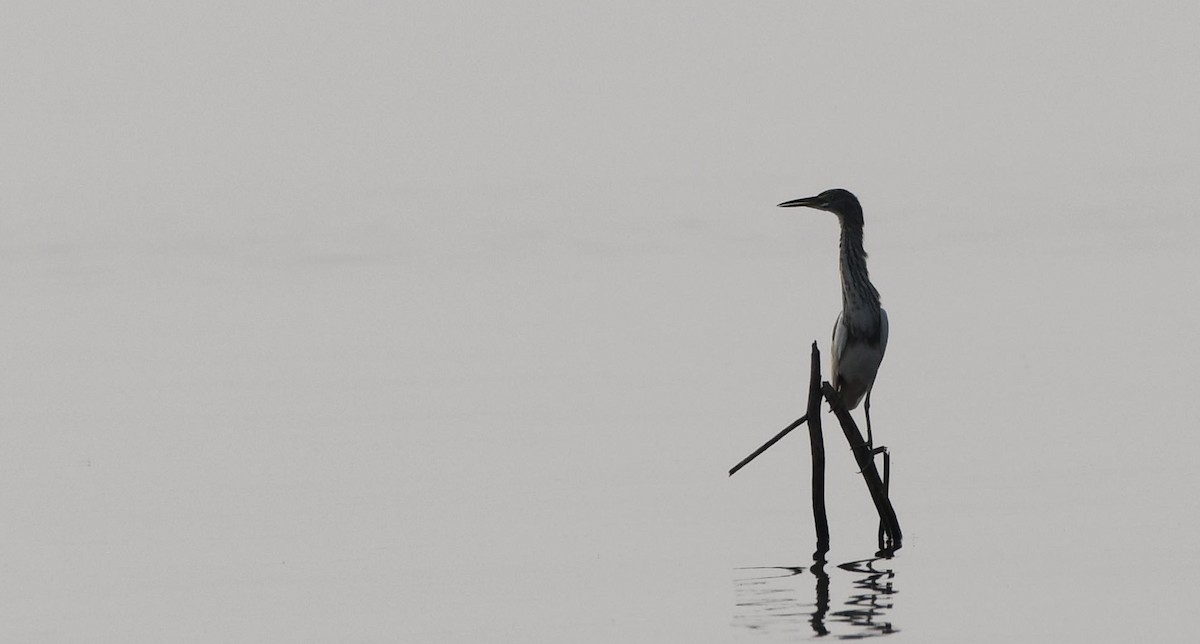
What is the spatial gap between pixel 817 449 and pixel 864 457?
0.42m

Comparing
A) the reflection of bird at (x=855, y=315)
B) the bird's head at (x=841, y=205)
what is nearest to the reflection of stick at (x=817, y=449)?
the reflection of bird at (x=855, y=315)

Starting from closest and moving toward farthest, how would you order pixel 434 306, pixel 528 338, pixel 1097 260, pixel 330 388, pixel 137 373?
pixel 330 388, pixel 137 373, pixel 528 338, pixel 434 306, pixel 1097 260

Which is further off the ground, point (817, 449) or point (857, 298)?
point (857, 298)

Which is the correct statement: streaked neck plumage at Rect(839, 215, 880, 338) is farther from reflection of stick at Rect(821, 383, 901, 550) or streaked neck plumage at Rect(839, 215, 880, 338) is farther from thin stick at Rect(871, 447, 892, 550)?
thin stick at Rect(871, 447, 892, 550)

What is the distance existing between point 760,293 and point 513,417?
25.2 m

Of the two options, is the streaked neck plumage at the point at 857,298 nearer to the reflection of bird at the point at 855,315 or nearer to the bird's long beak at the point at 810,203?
the reflection of bird at the point at 855,315

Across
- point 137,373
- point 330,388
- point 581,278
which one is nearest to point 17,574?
point 330,388

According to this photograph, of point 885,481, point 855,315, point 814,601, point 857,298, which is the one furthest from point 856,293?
point 814,601

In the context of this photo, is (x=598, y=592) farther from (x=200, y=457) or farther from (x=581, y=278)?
(x=581, y=278)

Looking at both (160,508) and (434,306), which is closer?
(160,508)

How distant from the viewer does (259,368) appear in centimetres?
3697

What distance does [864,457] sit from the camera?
16.6 m

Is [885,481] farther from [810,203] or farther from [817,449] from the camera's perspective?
[810,203]

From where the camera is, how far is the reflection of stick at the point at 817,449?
15883 millimetres
